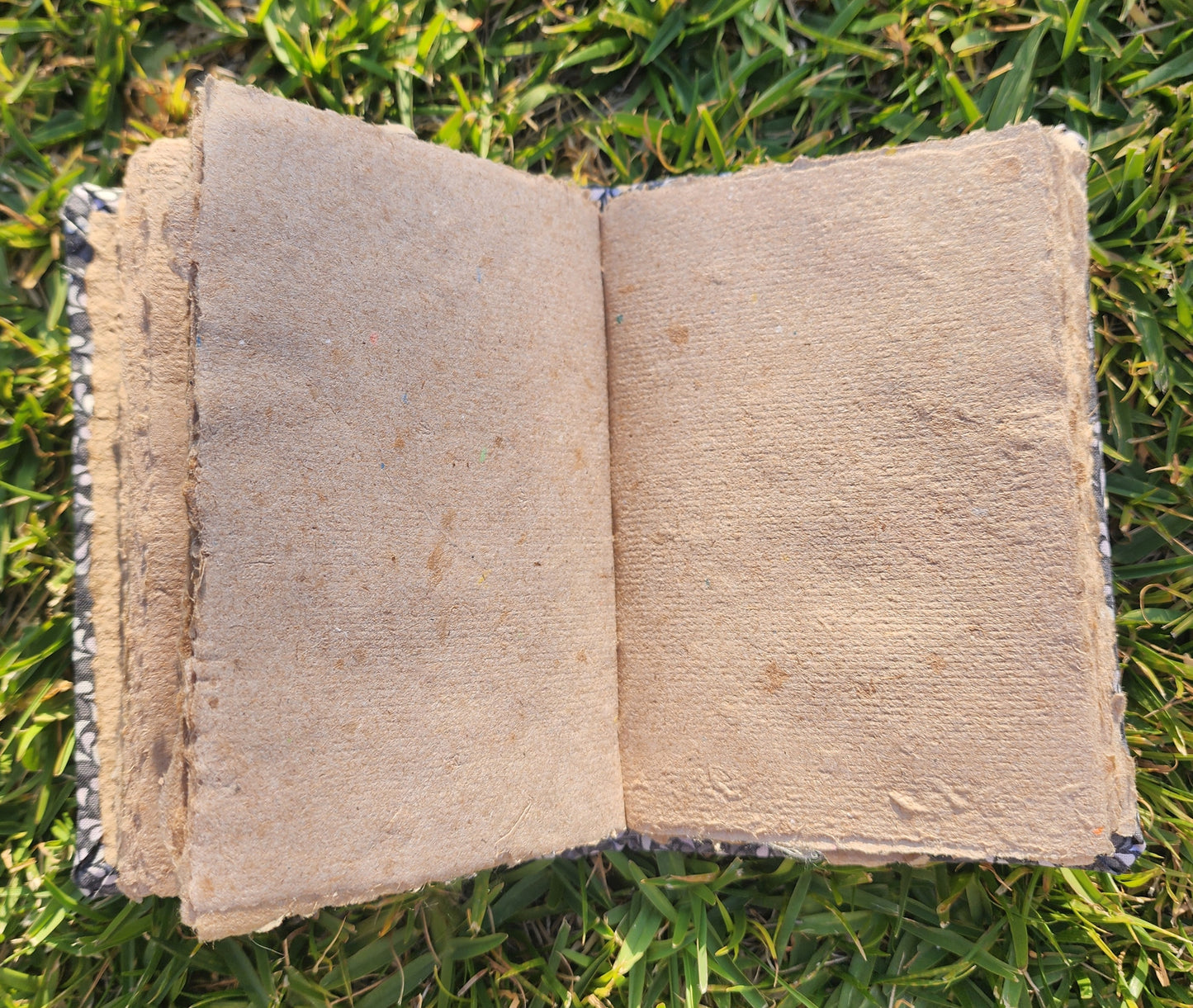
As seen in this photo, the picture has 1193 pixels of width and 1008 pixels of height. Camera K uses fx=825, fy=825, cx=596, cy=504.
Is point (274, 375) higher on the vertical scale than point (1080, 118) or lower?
lower

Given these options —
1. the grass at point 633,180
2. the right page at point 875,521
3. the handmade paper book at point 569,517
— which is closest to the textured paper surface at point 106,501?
the handmade paper book at point 569,517

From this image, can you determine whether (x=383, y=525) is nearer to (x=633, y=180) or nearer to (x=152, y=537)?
(x=152, y=537)

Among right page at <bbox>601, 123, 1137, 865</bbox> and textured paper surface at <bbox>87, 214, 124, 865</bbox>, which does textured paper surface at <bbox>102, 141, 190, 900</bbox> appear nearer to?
textured paper surface at <bbox>87, 214, 124, 865</bbox>

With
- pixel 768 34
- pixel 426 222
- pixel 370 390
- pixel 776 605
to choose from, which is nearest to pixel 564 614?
pixel 776 605

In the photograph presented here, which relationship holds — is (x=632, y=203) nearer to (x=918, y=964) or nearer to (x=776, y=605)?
(x=776, y=605)

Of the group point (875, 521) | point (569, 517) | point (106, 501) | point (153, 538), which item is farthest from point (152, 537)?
point (875, 521)

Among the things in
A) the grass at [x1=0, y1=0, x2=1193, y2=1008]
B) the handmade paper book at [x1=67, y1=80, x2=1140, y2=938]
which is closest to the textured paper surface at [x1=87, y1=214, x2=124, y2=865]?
the handmade paper book at [x1=67, y1=80, x2=1140, y2=938]
